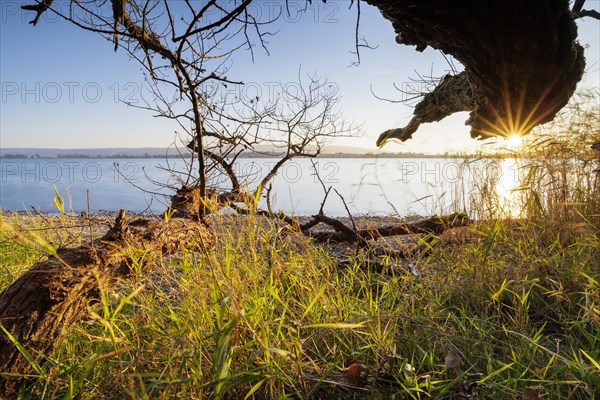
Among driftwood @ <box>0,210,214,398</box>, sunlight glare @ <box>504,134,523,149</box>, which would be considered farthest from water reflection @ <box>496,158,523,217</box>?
driftwood @ <box>0,210,214,398</box>

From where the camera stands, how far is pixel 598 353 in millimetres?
1961

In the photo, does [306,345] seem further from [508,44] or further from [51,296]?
[508,44]

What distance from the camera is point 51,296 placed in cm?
176

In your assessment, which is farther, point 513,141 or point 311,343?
point 513,141

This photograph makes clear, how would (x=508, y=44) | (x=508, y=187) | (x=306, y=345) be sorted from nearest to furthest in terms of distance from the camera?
1. (x=306, y=345)
2. (x=508, y=44)
3. (x=508, y=187)

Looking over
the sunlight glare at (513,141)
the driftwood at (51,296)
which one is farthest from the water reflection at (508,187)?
the driftwood at (51,296)

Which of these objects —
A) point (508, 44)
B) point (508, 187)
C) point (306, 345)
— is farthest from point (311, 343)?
point (508, 187)

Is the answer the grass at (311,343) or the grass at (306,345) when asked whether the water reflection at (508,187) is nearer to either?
the grass at (311,343)

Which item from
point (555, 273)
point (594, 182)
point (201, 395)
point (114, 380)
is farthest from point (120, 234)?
point (594, 182)

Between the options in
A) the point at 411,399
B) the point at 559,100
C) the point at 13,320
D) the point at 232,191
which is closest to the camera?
the point at 411,399

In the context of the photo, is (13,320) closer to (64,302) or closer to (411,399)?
(64,302)

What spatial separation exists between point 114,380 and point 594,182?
4084 mm

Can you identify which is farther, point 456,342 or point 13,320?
point 456,342

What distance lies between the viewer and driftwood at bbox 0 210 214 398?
5.55ft
